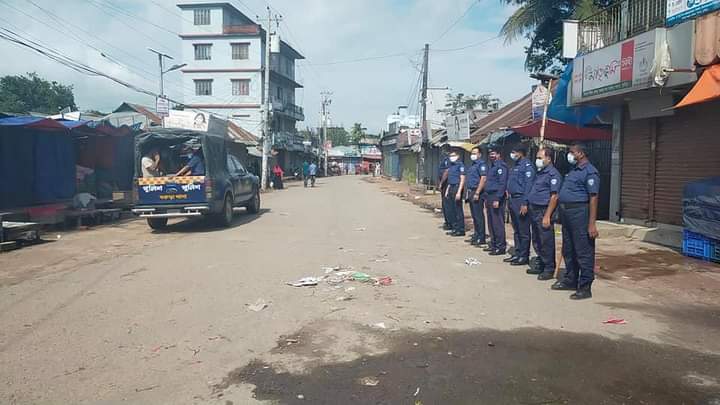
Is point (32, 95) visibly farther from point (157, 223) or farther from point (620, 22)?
point (620, 22)

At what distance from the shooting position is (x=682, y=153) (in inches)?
411

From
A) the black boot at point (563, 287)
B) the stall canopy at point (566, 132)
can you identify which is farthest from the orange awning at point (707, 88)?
the stall canopy at point (566, 132)

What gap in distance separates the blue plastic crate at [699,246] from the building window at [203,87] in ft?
172

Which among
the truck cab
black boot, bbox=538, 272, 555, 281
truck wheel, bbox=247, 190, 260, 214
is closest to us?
black boot, bbox=538, 272, 555, 281

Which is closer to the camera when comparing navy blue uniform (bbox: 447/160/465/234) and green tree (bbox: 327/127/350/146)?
navy blue uniform (bbox: 447/160/465/234)

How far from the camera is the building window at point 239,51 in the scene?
54938 mm

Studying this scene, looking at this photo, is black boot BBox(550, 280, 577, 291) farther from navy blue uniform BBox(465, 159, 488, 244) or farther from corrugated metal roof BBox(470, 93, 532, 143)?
corrugated metal roof BBox(470, 93, 532, 143)

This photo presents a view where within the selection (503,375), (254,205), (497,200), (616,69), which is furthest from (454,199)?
(503,375)

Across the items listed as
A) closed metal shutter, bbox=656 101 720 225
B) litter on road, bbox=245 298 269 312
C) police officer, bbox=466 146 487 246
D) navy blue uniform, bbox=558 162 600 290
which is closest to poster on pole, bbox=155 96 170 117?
police officer, bbox=466 146 487 246

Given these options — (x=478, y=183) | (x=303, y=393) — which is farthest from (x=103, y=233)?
(x=303, y=393)

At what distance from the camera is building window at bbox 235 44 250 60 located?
54.9 meters

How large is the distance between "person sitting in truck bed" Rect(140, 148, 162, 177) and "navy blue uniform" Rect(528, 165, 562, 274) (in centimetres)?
915

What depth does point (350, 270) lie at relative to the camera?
27.0 feet

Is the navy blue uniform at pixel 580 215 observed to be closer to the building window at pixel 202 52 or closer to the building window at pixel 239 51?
the building window at pixel 239 51
